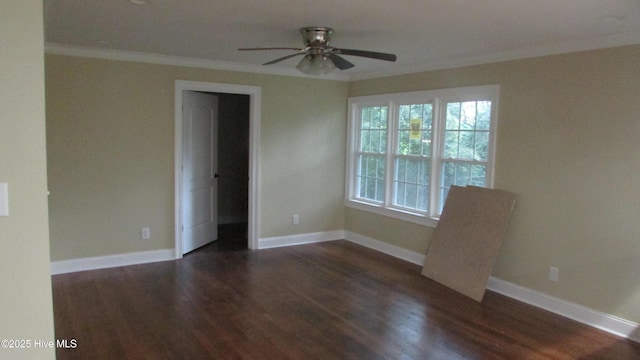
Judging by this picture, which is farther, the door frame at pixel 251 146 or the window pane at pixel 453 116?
the door frame at pixel 251 146

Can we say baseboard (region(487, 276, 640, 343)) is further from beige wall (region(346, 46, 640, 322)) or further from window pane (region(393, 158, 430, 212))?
window pane (region(393, 158, 430, 212))

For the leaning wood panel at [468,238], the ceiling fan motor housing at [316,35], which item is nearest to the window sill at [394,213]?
the leaning wood panel at [468,238]

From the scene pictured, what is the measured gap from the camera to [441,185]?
5203 millimetres

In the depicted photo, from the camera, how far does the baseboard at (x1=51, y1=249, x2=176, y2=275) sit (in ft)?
15.6

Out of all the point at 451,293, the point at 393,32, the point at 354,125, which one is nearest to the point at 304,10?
the point at 393,32

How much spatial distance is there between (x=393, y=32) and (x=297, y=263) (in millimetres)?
2862

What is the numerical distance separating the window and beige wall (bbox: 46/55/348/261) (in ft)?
2.97

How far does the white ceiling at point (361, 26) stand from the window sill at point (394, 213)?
5.79ft

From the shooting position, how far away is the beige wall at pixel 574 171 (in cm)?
358

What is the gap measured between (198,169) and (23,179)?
4187 mm

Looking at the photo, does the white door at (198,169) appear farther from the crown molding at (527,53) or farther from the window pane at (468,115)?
the window pane at (468,115)

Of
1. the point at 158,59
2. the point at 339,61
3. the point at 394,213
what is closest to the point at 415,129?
the point at 394,213

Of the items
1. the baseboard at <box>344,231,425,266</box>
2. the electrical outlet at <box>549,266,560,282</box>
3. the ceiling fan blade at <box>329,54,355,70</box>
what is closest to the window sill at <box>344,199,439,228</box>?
the baseboard at <box>344,231,425,266</box>

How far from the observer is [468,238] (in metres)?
4.65
